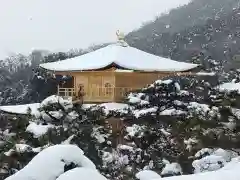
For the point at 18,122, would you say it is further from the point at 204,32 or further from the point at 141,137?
the point at 204,32

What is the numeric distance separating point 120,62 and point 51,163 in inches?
429

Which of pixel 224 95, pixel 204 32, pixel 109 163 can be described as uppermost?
pixel 204 32

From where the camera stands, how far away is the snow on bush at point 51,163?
3.31 metres

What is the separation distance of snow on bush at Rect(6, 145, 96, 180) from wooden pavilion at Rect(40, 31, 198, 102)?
1055 centimetres

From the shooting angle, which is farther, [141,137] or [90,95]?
[90,95]

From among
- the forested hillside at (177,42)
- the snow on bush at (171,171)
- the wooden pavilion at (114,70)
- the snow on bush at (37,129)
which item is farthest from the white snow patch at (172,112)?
the forested hillside at (177,42)

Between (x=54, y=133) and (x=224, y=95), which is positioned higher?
(x=224, y=95)

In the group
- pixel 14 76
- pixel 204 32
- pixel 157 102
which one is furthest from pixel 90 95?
pixel 204 32

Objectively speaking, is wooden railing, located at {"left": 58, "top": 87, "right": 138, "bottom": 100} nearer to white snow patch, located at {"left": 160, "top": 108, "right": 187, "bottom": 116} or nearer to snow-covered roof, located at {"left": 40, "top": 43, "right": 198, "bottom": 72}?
snow-covered roof, located at {"left": 40, "top": 43, "right": 198, "bottom": 72}

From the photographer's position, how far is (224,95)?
25.5 feet

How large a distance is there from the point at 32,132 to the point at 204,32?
38.9 m

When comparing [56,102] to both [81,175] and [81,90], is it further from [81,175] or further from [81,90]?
[81,90]

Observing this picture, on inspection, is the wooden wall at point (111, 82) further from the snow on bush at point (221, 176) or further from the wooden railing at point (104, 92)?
the snow on bush at point (221, 176)

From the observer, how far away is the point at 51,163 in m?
3.39
